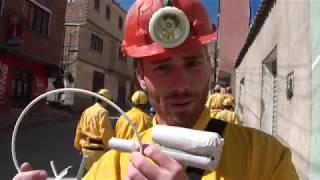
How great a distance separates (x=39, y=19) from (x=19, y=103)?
471cm

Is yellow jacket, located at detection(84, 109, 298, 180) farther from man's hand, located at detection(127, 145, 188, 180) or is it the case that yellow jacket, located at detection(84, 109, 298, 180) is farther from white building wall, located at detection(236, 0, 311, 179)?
white building wall, located at detection(236, 0, 311, 179)

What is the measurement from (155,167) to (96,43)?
118ft

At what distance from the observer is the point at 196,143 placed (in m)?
1.27

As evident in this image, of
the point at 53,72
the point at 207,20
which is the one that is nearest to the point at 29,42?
the point at 53,72

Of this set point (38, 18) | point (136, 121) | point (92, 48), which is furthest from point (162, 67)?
point (92, 48)

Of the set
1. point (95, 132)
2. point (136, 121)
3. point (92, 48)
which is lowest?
point (95, 132)

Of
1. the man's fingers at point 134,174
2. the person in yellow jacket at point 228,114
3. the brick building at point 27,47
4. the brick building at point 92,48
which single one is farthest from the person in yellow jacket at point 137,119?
the brick building at point 92,48

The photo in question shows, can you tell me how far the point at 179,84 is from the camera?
1.61m

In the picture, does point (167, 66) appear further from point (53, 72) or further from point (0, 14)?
point (53, 72)

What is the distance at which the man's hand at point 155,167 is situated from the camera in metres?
1.22

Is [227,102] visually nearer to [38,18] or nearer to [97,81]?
[38,18]

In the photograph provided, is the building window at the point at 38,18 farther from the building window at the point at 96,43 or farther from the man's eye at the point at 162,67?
the man's eye at the point at 162,67

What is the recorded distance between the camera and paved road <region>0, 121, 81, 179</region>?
35.9 ft

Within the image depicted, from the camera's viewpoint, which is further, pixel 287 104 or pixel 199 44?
pixel 287 104
